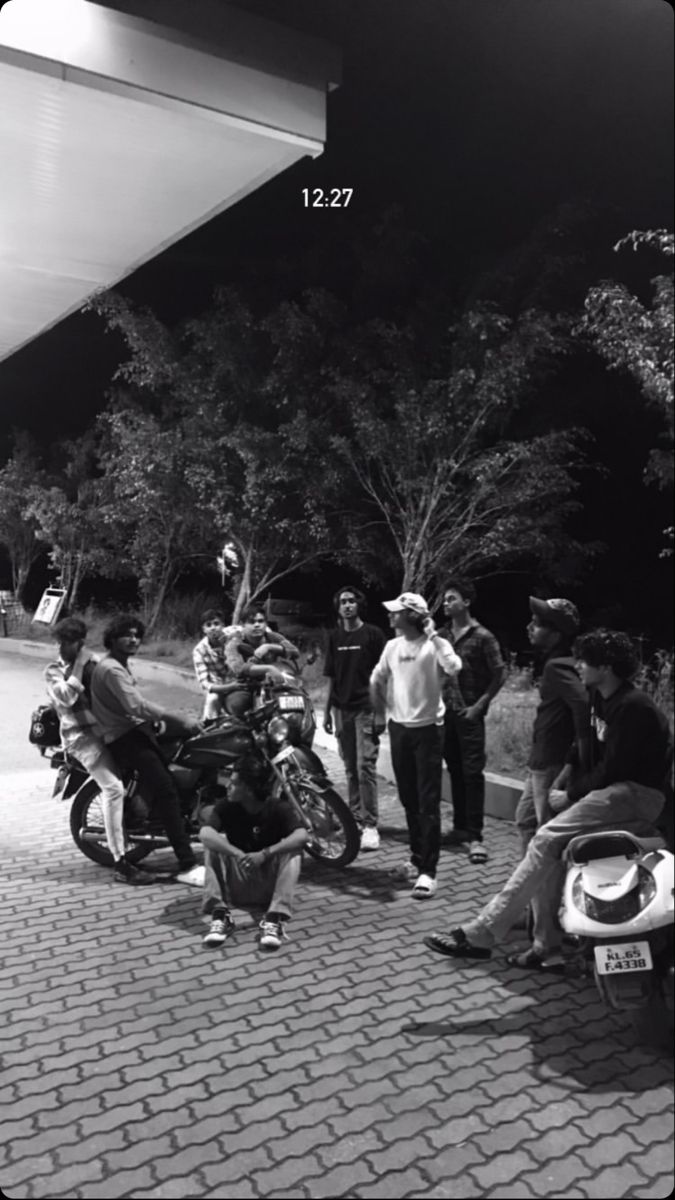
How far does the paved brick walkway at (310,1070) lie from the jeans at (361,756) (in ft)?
3.09

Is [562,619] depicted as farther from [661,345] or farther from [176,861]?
[176,861]

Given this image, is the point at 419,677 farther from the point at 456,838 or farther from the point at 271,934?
the point at 271,934

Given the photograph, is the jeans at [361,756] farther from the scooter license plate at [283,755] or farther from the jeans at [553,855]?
the jeans at [553,855]

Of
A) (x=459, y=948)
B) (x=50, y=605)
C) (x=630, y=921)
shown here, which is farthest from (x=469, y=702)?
(x=50, y=605)

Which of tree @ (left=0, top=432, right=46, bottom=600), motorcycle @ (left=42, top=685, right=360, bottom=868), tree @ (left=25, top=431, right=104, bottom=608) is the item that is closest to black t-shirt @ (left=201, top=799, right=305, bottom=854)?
motorcycle @ (left=42, top=685, right=360, bottom=868)

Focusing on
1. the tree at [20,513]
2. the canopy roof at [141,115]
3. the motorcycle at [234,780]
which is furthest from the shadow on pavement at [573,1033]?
the tree at [20,513]

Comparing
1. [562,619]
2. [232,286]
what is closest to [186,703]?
[232,286]

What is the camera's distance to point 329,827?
3.87 m

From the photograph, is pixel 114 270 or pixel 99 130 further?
pixel 114 270

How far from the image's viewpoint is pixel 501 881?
368 cm

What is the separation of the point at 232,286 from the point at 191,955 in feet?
22.1

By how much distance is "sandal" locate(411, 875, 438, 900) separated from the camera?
3.46m

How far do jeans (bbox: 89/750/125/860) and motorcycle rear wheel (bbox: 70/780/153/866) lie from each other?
0.18m

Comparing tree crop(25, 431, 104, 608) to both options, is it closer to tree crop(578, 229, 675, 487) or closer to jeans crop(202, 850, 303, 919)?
jeans crop(202, 850, 303, 919)
